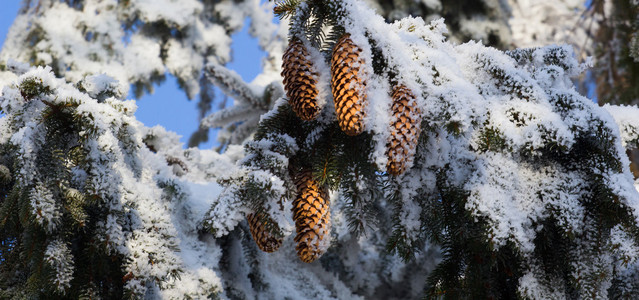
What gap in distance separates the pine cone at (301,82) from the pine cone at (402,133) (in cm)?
22

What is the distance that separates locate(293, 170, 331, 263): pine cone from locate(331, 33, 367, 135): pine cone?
0.82 feet

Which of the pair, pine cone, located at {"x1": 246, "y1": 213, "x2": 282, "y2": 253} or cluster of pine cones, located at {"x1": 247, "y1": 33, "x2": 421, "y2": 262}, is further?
pine cone, located at {"x1": 246, "y1": 213, "x2": 282, "y2": 253}

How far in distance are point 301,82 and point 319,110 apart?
90 mm

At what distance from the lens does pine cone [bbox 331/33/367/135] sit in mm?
1359

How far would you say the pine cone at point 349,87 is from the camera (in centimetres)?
136

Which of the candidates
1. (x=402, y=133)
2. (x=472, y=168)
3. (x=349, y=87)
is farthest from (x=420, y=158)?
(x=349, y=87)

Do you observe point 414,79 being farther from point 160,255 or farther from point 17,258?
point 17,258

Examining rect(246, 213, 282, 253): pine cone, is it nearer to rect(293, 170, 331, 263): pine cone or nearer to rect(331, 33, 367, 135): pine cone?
rect(293, 170, 331, 263): pine cone

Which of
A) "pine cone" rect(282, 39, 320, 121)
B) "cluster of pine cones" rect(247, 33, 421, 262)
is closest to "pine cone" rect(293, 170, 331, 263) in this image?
"cluster of pine cones" rect(247, 33, 421, 262)

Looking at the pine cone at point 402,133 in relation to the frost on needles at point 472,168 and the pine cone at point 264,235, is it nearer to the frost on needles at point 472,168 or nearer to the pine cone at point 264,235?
the frost on needles at point 472,168

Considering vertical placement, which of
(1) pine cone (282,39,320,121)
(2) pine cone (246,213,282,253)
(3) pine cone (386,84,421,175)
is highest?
(1) pine cone (282,39,320,121)

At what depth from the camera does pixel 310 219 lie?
1.50m

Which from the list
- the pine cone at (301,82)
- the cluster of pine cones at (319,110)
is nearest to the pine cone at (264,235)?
the cluster of pine cones at (319,110)

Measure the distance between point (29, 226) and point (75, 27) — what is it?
520 cm
